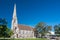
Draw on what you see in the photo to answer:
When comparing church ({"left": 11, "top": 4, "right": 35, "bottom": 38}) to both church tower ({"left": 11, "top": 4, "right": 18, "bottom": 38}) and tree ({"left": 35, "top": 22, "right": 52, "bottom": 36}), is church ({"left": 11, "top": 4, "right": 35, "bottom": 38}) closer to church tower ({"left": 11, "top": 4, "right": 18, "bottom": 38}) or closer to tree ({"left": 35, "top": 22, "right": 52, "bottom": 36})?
church tower ({"left": 11, "top": 4, "right": 18, "bottom": 38})

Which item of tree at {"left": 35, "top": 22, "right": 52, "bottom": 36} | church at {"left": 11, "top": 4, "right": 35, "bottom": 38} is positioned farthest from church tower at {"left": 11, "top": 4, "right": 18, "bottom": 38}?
tree at {"left": 35, "top": 22, "right": 52, "bottom": 36}

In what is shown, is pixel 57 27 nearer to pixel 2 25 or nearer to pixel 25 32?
pixel 25 32

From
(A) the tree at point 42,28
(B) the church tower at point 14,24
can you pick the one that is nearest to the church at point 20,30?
(B) the church tower at point 14,24

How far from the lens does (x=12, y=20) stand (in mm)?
84938

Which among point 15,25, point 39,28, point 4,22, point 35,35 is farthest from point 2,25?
point 35,35

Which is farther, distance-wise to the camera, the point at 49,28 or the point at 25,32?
the point at 25,32

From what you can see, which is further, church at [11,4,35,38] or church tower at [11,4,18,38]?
church tower at [11,4,18,38]

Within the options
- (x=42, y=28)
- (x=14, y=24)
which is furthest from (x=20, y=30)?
(x=42, y=28)

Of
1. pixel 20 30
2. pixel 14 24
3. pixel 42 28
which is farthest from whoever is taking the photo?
pixel 14 24

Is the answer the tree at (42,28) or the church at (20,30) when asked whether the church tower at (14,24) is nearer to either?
the church at (20,30)

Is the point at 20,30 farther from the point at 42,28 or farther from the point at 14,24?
the point at 42,28

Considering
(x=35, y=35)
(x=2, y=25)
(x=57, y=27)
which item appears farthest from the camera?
(x=35, y=35)

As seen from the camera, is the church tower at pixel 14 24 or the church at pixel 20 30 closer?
the church at pixel 20 30

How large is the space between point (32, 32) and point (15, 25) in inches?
463
